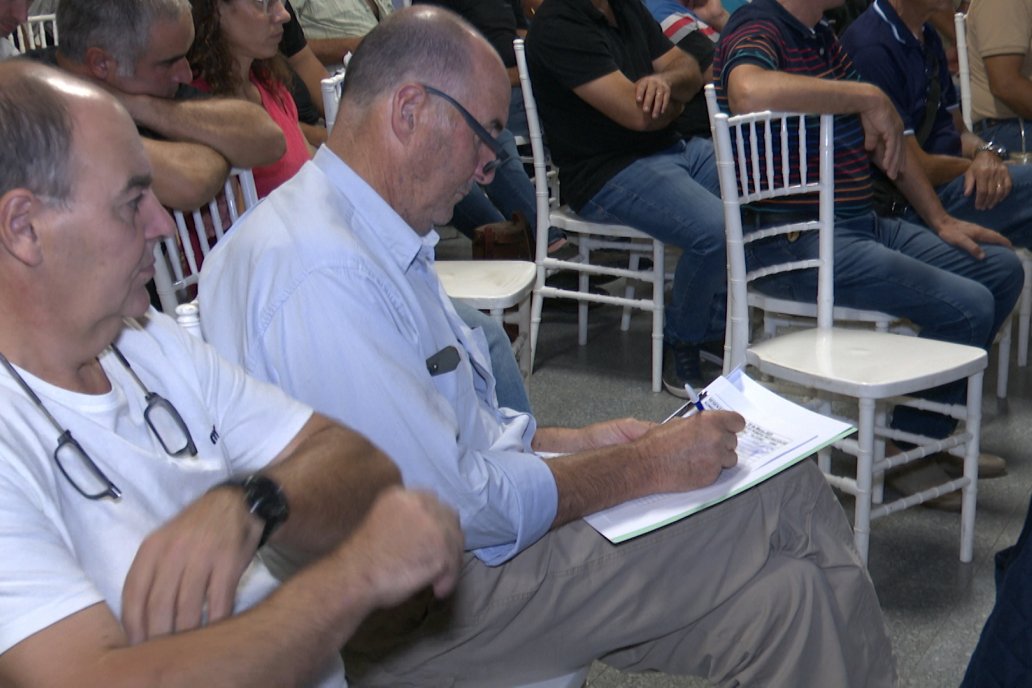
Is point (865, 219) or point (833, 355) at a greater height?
point (865, 219)

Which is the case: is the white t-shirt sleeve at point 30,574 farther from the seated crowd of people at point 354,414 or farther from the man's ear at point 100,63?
the man's ear at point 100,63

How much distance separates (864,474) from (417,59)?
1.26 meters

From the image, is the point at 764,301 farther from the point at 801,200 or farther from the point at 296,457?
the point at 296,457

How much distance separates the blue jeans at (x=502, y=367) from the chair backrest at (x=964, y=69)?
2.27 meters

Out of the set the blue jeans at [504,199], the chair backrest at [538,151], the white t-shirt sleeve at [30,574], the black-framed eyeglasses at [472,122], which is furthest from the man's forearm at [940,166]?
the white t-shirt sleeve at [30,574]

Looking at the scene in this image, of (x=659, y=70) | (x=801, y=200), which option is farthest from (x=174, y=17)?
(x=659, y=70)

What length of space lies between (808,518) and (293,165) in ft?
5.15

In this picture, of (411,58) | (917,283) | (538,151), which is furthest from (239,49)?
(917,283)

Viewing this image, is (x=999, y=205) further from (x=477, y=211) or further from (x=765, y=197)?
(x=477, y=211)

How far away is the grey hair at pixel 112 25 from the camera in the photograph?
216cm

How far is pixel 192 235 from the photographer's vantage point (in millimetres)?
2264

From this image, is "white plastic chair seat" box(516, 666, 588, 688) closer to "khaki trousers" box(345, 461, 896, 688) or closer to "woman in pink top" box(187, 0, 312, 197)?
"khaki trousers" box(345, 461, 896, 688)

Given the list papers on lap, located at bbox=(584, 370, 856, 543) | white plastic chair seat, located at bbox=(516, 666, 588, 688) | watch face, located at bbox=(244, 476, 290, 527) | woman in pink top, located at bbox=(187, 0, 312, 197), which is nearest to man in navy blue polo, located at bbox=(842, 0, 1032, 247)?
papers on lap, located at bbox=(584, 370, 856, 543)

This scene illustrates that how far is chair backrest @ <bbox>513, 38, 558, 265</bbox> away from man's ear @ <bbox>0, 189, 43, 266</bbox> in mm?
2348
